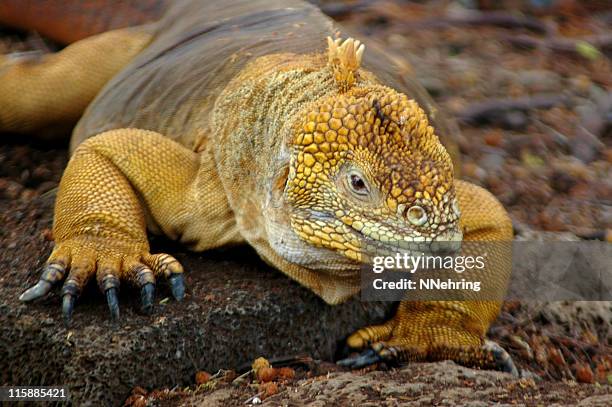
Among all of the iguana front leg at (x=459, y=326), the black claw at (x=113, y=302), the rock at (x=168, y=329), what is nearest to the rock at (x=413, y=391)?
the rock at (x=168, y=329)

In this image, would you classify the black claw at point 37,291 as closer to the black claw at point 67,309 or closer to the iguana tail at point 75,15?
the black claw at point 67,309

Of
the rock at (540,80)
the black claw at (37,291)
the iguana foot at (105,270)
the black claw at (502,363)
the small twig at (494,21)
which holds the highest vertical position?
the iguana foot at (105,270)

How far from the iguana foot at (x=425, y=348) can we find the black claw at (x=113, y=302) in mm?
1124

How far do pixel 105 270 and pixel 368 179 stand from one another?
142 cm

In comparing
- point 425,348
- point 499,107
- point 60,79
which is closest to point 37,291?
point 425,348

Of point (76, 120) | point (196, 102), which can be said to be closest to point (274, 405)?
point (196, 102)

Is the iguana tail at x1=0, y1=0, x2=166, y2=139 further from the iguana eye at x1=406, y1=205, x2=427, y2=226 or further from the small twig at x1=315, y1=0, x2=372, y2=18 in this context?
the iguana eye at x1=406, y1=205, x2=427, y2=226

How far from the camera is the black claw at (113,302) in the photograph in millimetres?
4617

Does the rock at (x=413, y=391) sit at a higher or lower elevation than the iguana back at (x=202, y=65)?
lower

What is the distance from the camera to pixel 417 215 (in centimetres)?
406

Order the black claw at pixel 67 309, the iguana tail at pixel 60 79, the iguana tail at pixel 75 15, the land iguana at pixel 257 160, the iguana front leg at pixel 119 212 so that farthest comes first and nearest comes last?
1. the iguana tail at pixel 75 15
2. the iguana tail at pixel 60 79
3. the iguana front leg at pixel 119 212
4. the black claw at pixel 67 309
5. the land iguana at pixel 257 160

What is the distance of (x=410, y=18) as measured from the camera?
981 centimetres

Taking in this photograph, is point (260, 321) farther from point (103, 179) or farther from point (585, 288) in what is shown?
point (585, 288)

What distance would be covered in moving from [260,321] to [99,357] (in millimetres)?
833
